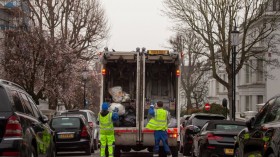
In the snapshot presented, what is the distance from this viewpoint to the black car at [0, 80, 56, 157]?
→ 25.7 ft

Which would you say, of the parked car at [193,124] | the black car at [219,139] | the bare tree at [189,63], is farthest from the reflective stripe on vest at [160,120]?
the bare tree at [189,63]

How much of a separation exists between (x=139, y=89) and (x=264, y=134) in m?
7.43

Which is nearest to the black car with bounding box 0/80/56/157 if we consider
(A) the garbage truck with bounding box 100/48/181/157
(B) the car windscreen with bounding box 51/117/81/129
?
(A) the garbage truck with bounding box 100/48/181/157

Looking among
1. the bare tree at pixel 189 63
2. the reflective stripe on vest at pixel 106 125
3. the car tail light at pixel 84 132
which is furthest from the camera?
the bare tree at pixel 189 63

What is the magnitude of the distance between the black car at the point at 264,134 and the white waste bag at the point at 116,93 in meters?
6.50

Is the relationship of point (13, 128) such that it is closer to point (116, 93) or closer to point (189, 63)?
point (116, 93)

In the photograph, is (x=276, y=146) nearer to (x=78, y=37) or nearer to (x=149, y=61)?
(x=149, y=61)

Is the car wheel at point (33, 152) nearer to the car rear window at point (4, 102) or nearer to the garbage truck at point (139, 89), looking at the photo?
the car rear window at point (4, 102)

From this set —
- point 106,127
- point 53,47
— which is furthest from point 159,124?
point 53,47

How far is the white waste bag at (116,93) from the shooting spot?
17.0 metres

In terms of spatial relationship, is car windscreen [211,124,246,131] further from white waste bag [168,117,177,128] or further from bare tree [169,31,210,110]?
bare tree [169,31,210,110]

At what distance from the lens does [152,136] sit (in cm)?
1598

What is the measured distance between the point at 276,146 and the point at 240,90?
165 ft

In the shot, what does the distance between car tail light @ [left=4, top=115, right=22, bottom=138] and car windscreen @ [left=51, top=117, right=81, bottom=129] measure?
11.7m
